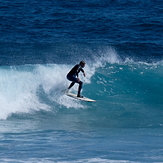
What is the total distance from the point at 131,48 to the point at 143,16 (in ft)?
26.1

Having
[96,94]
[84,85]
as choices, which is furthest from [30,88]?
[96,94]

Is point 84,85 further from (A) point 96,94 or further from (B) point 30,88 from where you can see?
(B) point 30,88

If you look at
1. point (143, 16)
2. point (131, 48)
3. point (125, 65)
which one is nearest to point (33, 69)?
point (125, 65)

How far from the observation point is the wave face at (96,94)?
14.0 metres

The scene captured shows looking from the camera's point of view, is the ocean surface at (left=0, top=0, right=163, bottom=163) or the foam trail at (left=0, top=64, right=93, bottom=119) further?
the foam trail at (left=0, top=64, right=93, bottom=119)

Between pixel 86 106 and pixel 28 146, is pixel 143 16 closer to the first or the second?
pixel 86 106

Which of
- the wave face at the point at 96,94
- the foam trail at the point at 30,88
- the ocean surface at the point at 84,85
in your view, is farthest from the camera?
the foam trail at the point at 30,88

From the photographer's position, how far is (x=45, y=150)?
9422mm

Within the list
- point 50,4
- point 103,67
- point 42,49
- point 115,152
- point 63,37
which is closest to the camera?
point 115,152

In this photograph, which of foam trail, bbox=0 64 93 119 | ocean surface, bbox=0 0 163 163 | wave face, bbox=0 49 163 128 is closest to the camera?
ocean surface, bbox=0 0 163 163

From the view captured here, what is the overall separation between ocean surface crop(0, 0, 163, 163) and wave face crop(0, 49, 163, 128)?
4 cm

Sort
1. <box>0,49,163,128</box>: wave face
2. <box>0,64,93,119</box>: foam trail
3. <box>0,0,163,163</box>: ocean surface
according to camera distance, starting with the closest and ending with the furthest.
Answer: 1. <box>0,0,163,163</box>: ocean surface
2. <box>0,49,163,128</box>: wave face
3. <box>0,64,93,119</box>: foam trail

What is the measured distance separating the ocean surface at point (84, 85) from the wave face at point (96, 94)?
0.04 m

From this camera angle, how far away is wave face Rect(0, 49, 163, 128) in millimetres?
14040
